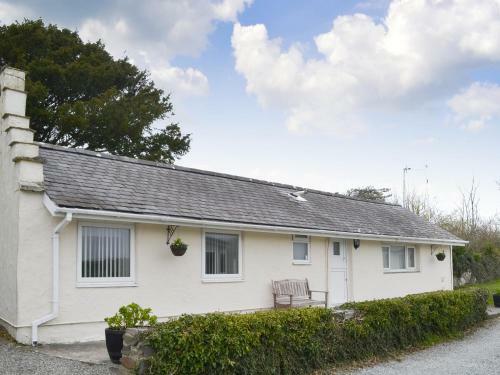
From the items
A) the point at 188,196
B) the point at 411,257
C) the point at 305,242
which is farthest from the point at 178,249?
the point at 411,257

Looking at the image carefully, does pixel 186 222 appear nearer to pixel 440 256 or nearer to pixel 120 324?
pixel 120 324

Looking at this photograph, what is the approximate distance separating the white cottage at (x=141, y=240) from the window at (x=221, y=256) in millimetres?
33

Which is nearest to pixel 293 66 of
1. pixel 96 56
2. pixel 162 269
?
pixel 162 269

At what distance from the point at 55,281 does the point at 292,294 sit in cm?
662

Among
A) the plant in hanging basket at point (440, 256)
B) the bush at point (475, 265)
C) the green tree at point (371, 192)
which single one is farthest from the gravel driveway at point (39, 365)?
the green tree at point (371, 192)

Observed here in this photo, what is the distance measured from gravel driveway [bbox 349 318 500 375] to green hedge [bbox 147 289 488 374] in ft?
1.47

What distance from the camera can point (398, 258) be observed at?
61.3ft

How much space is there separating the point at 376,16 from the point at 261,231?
6976 millimetres

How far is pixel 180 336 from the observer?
6.67m

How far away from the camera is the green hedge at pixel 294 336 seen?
6.70m

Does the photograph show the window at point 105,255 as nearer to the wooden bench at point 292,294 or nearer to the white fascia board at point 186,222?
the white fascia board at point 186,222

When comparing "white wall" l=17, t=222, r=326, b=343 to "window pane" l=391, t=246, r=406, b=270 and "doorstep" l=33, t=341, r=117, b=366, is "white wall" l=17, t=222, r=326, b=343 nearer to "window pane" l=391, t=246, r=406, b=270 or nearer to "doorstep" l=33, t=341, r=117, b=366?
"doorstep" l=33, t=341, r=117, b=366

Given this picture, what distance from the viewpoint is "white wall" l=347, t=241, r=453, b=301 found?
53.8ft

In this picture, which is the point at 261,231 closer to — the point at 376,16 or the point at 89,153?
the point at 89,153
